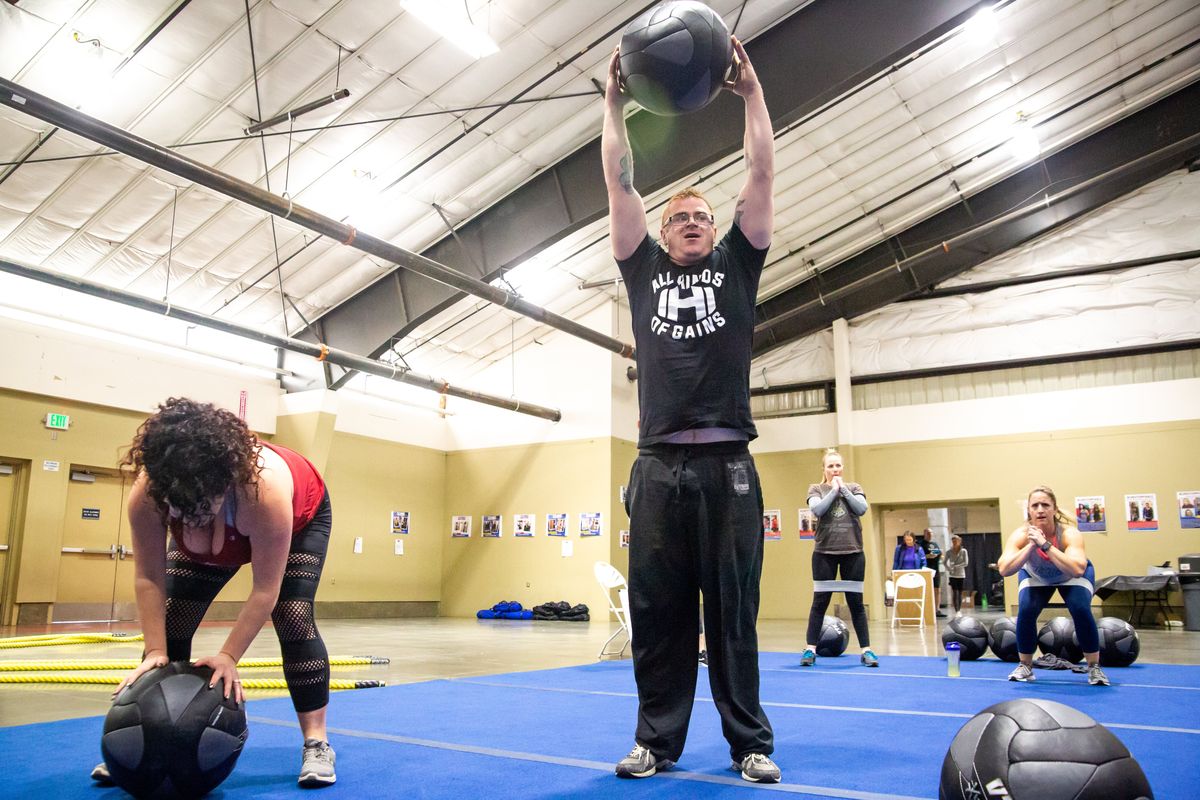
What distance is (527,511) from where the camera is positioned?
14664 mm

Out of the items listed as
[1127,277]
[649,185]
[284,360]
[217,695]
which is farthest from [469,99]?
[1127,277]

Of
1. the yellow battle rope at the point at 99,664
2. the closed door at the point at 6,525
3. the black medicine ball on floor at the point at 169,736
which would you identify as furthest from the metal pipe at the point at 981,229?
the black medicine ball on floor at the point at 169,736

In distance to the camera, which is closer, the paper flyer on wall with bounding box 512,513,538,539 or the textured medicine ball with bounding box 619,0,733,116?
the textured medicine ball with bounding box 619,0,733,116

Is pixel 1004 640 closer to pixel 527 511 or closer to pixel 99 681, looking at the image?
pixel 99 681

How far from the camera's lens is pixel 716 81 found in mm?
2334

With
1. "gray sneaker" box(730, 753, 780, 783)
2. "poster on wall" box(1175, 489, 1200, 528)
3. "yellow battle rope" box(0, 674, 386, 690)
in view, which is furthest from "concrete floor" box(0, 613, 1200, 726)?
"poster on wall" box(1175, 489, 1200, 528)

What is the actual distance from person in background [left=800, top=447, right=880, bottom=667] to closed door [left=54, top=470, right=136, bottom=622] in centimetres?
948

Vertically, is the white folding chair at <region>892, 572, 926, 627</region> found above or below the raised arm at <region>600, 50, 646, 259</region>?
below

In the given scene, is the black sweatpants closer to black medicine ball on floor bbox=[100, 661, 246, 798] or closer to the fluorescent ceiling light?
black medicine ball on floor bbox=[100, 661, 246, 798]

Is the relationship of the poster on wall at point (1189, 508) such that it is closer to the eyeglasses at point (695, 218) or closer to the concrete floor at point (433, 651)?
the concrete floor at point (433, 651)

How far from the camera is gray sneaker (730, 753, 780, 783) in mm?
2166

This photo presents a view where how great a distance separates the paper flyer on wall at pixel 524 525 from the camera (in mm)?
14547

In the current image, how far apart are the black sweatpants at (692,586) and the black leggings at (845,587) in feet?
11.9

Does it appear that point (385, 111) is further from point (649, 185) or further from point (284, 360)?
point (284, 360)
